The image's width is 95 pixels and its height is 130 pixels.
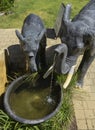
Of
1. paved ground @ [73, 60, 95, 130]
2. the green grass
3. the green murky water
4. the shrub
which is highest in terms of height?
the green murky water

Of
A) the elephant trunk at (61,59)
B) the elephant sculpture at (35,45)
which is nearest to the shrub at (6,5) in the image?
the elephant sculpture at (35,45)

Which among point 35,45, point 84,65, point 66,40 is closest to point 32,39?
point 35,45

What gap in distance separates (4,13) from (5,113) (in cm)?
479

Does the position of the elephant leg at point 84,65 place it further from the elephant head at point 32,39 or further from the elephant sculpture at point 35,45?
the elephant head at point 32,39

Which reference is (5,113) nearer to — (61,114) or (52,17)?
(61,114)

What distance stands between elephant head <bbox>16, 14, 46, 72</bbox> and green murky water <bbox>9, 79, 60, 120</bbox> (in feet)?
1.65

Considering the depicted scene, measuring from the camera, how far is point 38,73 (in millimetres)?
5875

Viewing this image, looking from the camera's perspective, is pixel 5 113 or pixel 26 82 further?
pixel 26 82

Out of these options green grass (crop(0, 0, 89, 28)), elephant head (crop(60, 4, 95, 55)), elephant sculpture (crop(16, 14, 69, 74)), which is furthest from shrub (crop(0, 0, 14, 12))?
elephant head (crop(60, 4, 95, 55))

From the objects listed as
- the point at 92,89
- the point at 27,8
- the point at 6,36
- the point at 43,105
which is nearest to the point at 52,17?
the point at 27,8

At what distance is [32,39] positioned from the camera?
5.41 m

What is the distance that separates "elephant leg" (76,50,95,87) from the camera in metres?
6.09

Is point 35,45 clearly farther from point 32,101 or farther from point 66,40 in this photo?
point 32,101

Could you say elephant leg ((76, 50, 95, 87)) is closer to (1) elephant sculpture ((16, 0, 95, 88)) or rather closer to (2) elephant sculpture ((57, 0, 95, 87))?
(1) elephant sculpture ((16, 0, 95, 88))
